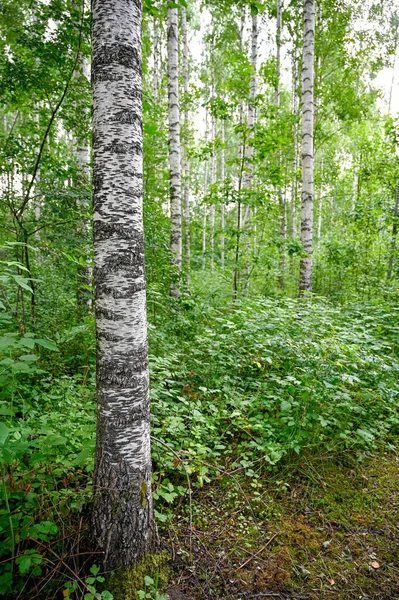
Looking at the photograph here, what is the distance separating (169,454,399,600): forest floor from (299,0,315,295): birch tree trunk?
13.6 feet

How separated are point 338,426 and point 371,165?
7970mm

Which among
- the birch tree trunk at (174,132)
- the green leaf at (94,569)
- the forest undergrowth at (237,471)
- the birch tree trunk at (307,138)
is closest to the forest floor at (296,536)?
the forest undergrowth at (237,471)

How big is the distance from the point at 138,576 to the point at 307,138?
283 inches

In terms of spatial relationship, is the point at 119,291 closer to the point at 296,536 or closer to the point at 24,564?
the point at 24,564

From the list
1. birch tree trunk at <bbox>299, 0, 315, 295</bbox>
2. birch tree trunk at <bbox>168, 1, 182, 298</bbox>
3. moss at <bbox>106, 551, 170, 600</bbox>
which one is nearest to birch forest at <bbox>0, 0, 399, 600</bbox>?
moss at <bbox>106, 551, 170, 600</bbox>

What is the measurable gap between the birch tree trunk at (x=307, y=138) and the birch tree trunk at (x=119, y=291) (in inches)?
204

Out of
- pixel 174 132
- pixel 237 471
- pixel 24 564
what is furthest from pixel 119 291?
pixel 174 132

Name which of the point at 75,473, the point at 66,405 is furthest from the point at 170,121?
the point at 75,473

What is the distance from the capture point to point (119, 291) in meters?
1.70

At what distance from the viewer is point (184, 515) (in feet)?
7.79

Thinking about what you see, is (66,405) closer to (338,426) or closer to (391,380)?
(338,426)

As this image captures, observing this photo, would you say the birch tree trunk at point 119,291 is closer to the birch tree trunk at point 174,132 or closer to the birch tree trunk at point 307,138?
the birch tree trunk at point 174,132

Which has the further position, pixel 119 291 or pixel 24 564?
pixel 119 291

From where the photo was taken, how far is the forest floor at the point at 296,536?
1.98 meters
